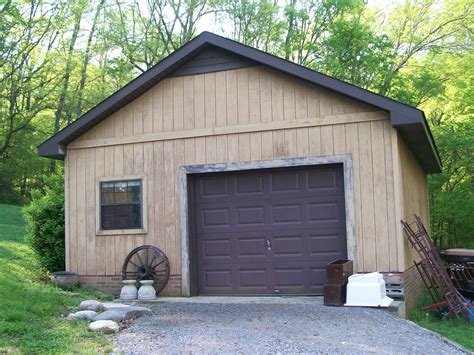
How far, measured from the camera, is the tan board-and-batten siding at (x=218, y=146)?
30.6ft

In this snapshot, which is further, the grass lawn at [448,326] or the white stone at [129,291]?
the white stone at [129,291]

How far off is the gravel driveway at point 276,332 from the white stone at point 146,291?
1207 mm

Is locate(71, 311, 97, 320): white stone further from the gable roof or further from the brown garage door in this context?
the gable roof

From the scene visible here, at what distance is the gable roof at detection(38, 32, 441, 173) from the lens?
8984 millimetres

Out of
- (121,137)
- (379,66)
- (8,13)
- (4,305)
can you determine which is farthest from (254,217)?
(8,13)

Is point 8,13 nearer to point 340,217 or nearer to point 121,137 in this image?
point 121,137

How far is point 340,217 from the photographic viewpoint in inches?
385

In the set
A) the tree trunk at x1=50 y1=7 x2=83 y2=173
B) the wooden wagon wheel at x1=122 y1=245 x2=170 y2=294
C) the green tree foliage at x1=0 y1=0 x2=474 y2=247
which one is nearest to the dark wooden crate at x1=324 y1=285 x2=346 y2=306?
the wooden wagon wheel at x1=122 y1=245 x2=170 y2=294

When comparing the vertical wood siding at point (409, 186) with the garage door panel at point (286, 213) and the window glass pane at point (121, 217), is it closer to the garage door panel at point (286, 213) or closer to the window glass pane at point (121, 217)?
the garage door panel at point (286, 213)

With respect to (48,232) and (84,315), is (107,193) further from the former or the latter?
(84,315)

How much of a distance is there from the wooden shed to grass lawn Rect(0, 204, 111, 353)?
3.66ft

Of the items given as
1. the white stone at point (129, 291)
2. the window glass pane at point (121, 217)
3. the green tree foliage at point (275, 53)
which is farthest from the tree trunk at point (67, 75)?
the white stone at point (129, 291)

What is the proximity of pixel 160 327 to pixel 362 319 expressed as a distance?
2.76 m

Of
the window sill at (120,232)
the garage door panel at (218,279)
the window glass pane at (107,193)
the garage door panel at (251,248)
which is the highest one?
the window glass pane at (107,193)
